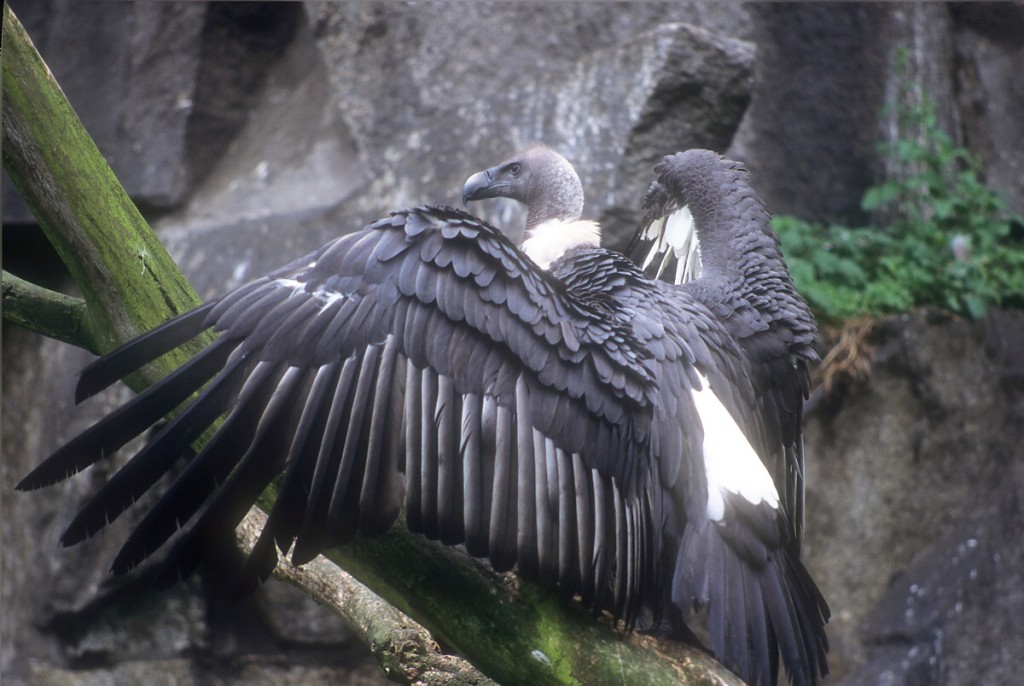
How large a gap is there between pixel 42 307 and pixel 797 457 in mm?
1917

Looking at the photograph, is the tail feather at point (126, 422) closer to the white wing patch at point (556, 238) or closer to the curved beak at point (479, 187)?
the white wing patch at point (556, 238)

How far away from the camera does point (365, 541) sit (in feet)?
6.70

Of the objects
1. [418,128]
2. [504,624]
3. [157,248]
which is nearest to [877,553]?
[418,128]

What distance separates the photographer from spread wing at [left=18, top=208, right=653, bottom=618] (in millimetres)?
1811

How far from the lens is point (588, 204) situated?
4254 mm

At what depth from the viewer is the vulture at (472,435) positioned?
5.99 feet

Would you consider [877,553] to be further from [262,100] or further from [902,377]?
[262,100]

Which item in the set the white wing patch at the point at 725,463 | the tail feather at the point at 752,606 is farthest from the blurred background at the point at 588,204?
the tail feather at the point at 752,606

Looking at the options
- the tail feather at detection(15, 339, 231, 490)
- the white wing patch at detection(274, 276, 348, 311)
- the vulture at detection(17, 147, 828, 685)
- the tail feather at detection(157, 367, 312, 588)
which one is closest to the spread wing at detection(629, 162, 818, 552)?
the vulture at detection(17, 147, 828, 685)

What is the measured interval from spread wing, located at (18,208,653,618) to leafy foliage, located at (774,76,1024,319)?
2690 millimetres

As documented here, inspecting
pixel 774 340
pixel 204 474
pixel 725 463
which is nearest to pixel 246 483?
pixel 204 474

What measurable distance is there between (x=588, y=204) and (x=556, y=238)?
47.7 inches

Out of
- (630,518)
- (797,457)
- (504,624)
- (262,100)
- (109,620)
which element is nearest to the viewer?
(504,624)

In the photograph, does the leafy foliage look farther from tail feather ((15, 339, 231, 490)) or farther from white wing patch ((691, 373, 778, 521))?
tail feather ((15, 339, 231, 490))
